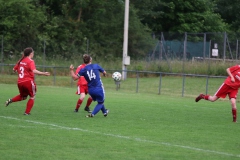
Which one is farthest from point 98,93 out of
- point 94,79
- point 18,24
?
point 18,24

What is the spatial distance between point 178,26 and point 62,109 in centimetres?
3742

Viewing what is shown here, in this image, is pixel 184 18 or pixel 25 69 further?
pixel 184 18

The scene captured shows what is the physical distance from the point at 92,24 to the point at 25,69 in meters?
31.0

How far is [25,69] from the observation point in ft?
49.9

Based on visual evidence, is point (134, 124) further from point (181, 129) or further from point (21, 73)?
point (21, 73)

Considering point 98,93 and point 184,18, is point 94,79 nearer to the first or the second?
point 98,93

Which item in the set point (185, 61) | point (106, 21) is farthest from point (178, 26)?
point (185, 61)

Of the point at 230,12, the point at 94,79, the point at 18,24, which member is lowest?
the point at 94,79

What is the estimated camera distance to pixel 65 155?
973 cm

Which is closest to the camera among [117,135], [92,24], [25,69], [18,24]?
[117,135]

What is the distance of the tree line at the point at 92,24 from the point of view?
131 ft

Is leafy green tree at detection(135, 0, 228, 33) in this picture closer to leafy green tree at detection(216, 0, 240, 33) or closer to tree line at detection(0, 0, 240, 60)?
tree line at detection(0, 0, 240, 60)

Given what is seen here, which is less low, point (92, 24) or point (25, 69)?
point (92, 24)

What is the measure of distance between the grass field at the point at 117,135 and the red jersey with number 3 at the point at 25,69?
986 mm
